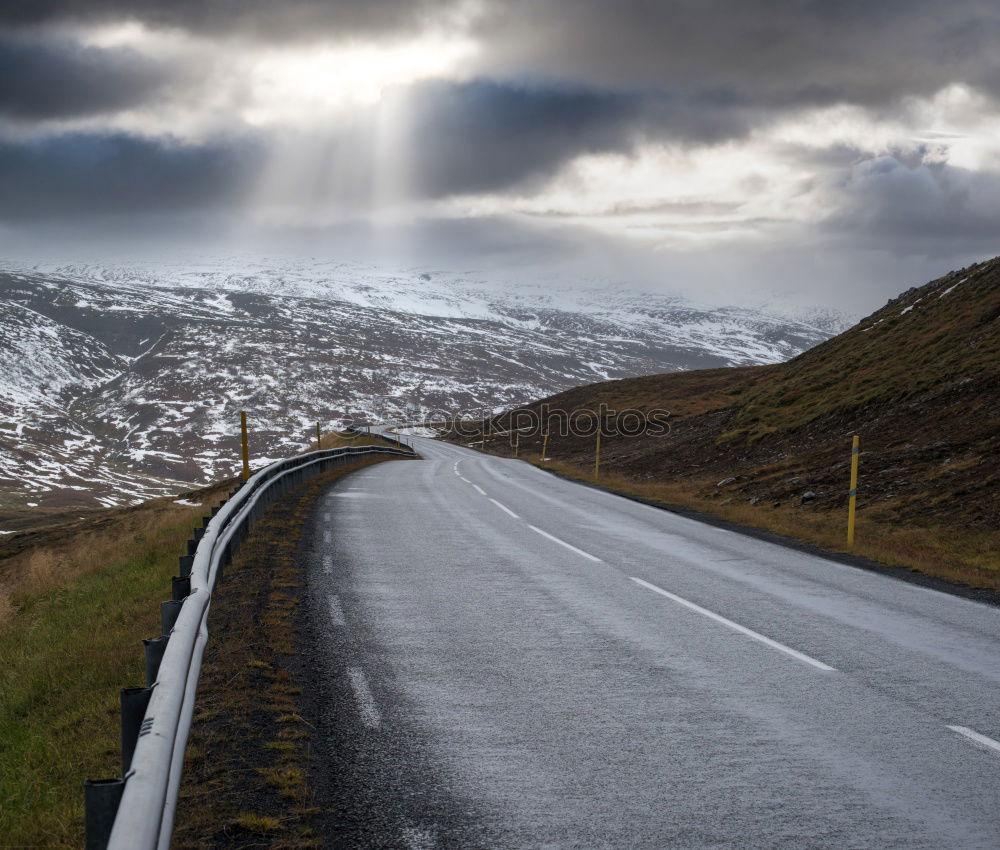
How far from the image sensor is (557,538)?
14.9 meters

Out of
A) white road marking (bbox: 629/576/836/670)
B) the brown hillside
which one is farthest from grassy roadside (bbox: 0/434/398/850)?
the brown hillside

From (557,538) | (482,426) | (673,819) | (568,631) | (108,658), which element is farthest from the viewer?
(482,426)

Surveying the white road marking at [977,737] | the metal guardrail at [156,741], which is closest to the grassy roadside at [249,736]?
the metal guardrail at [156,741]

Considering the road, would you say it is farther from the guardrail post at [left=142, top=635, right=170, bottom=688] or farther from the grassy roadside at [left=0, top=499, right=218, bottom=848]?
the grassy roadside at [left=0, top=499, right=218, bottom=848]

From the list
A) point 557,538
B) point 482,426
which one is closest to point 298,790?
point 557,538

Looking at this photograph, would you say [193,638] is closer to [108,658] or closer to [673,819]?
[108,658]

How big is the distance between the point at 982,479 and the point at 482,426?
76951 mm

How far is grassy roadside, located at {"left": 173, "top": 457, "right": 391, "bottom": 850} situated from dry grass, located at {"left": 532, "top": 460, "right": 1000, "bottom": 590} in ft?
29.7

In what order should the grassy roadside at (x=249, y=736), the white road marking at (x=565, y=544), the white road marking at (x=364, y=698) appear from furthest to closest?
1. the white road marking at (x=565, y=544)
2. the white road marking at (x=364, y=698)
3. the grassy roadside at (x=249, y=736)

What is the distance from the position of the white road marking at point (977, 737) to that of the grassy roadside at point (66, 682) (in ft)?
16.4

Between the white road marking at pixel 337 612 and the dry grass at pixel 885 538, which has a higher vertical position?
the dry grass at pixel 885 538

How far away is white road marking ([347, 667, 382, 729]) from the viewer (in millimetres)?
5727

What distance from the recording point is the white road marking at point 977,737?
5320 mm

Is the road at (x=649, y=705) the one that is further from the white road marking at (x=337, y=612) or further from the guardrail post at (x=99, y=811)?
the guardrail post at (x=99, y=811)
